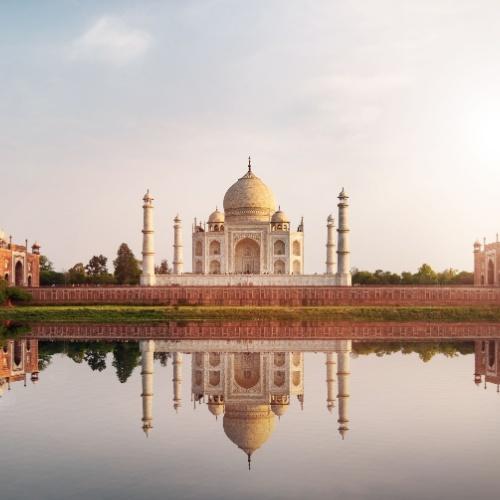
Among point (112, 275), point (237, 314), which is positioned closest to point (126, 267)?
point (112, 275)

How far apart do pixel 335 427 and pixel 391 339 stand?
1414cm

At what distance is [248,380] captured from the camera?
1596 cm

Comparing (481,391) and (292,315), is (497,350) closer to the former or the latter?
(481,391)

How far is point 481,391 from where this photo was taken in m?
14.7

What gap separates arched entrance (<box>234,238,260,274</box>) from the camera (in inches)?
1857

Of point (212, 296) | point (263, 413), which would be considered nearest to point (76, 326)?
point (212, 296)

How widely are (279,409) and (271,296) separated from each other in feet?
76.2

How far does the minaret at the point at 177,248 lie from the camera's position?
151ft

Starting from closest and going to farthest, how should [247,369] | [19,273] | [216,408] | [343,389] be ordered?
[216,408], [343,389], [247,369], [19,273]

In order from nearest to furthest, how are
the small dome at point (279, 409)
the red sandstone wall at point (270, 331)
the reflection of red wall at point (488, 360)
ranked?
the small dome at point (279, 409) → the reflection of red wall at point (488, 360) → the red sandstone wall at point (270, 331)

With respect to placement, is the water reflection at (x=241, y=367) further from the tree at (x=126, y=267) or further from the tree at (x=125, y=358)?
the tree at (x=126, y=267)

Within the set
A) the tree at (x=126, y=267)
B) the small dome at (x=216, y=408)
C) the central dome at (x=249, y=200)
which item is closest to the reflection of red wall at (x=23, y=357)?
the small dome at (x=216, y=408)

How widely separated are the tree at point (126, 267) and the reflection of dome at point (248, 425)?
134 ft

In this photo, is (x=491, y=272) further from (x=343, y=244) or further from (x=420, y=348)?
(x=420, y=348)
